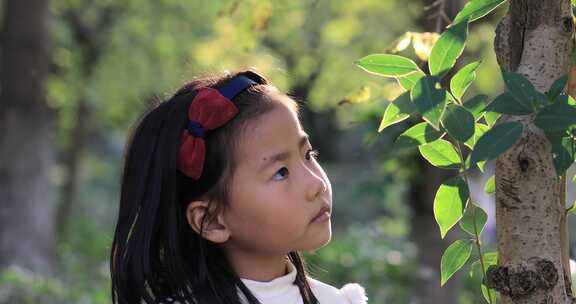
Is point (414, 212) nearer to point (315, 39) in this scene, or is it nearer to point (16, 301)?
point (16, 301)

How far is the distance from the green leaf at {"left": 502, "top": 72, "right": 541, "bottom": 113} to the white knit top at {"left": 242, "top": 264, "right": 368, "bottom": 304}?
0.76 metres

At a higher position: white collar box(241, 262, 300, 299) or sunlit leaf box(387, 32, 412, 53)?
sunlit leaf box(387, 32, 412, 53)

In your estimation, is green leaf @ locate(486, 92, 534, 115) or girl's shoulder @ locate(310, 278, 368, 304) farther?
girl's shoulder @ locate(310, 278, 368, 304)

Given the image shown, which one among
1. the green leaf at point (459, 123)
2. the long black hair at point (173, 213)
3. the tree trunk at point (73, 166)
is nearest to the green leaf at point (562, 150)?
the green leaf at point (459, 123)

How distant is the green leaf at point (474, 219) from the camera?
159cm

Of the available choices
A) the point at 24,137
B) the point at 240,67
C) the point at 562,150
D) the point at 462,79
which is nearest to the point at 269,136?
the point at 240,67

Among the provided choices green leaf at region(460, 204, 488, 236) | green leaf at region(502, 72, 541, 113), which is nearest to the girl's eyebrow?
green leaf at region(460, 204, 488, 236)

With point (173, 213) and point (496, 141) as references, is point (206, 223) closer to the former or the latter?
point (173, 213)

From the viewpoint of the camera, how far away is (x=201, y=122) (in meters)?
1.88

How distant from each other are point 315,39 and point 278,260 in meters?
8.52

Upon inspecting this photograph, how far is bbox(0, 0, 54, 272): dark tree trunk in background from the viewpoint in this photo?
29.2ft

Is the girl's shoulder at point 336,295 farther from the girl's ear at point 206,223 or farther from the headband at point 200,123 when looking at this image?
the headband at point 200,123

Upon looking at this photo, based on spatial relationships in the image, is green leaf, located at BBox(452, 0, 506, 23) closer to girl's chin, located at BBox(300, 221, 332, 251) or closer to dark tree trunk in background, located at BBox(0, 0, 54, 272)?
girl's chin, located at BBox(300, 221, 332, 251)

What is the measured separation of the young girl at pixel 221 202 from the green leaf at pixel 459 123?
1.62 ft
